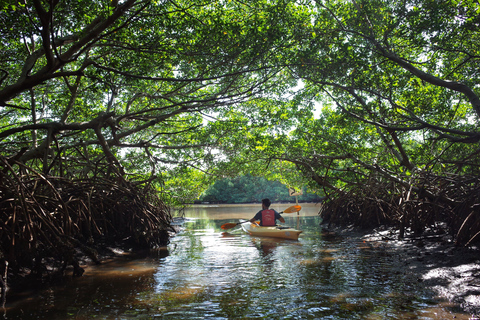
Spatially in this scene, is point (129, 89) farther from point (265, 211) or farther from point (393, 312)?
point (393, 312)

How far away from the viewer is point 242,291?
3.75 meters

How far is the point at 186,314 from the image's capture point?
9.98ft

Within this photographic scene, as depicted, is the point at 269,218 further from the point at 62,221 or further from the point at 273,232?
the point at 62,221

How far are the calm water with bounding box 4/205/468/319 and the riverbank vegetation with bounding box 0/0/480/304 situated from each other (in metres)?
0.63

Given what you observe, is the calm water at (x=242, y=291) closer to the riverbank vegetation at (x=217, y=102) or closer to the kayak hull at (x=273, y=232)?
the riverbank vegetation at (x=217, y=102)

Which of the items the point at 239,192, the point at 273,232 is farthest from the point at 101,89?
the point at 239,192

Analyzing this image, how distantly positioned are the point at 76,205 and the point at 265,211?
197 inches

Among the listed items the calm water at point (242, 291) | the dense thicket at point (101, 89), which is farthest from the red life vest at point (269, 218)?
the calm water at point (242, 291)

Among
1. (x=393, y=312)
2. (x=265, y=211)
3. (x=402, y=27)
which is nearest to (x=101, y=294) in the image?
(x=393, y=312)

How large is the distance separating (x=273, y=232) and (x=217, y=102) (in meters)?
3.81

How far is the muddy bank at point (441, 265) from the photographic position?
→ 326cm

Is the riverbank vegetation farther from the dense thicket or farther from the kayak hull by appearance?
the kayak hull

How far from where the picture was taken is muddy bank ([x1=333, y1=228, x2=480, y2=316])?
10.7 feet

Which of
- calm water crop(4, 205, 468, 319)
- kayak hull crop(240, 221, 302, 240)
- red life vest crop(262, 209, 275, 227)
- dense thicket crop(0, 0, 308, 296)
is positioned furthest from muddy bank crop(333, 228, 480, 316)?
dense thicket crop(0, 0, 308, 296)
